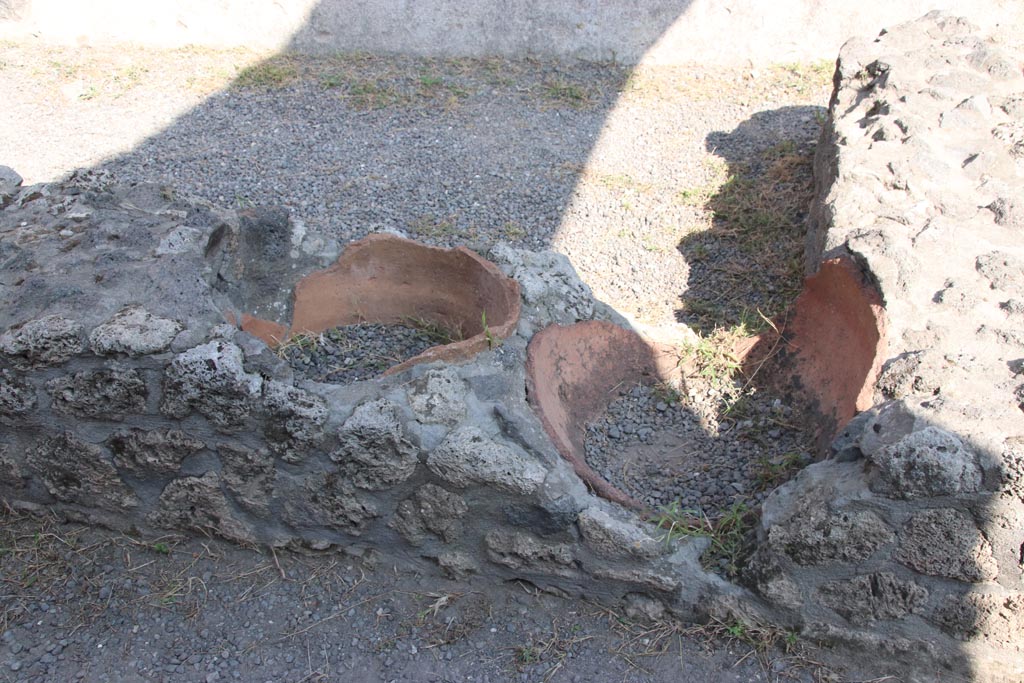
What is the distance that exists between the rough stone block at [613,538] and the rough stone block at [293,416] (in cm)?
80

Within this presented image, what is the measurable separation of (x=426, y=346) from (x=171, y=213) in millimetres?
1045

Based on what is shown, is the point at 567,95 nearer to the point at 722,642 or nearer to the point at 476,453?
the point at 476,453

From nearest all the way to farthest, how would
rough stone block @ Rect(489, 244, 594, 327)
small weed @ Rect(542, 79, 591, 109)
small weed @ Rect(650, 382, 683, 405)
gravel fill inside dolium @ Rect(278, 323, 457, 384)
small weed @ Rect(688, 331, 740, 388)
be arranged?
1. rough stone block @ Rect(489, 244, 594, 327)
2. gravel fill inside dolium @ Rect(278, 323, 457, 384)
3. small weed @ Rect(650, 382, 683, 405)
4. small weed @ Rect(688, 331, 740, 388)
5. small weed @ Rect(542, 79, 591, 109)

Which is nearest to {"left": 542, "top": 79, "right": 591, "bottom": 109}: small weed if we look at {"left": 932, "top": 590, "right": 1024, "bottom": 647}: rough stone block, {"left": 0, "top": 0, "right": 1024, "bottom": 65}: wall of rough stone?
{"left": 0, "top": 0, "right": 1024, "bottom": 65}: wall of rough stone

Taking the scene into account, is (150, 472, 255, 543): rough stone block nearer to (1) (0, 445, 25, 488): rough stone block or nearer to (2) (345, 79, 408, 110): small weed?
(1) (0, 445, 25, 488): rough stone block

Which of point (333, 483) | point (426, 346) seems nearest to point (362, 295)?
point (426, 346)

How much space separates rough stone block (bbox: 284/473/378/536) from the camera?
102 inches

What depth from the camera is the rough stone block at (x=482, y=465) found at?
2465 millimetres

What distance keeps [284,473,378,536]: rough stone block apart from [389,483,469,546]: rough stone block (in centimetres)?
10

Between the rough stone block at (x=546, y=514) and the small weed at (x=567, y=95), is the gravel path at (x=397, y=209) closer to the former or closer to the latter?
the small weed at (x=567, y=95)

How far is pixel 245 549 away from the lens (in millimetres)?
2783

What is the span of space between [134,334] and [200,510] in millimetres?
613

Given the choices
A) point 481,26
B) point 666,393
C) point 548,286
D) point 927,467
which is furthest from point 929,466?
point 481,26

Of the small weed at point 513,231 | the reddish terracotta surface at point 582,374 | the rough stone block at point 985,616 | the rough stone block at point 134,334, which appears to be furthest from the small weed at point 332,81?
the rough stone block at point 985,616
